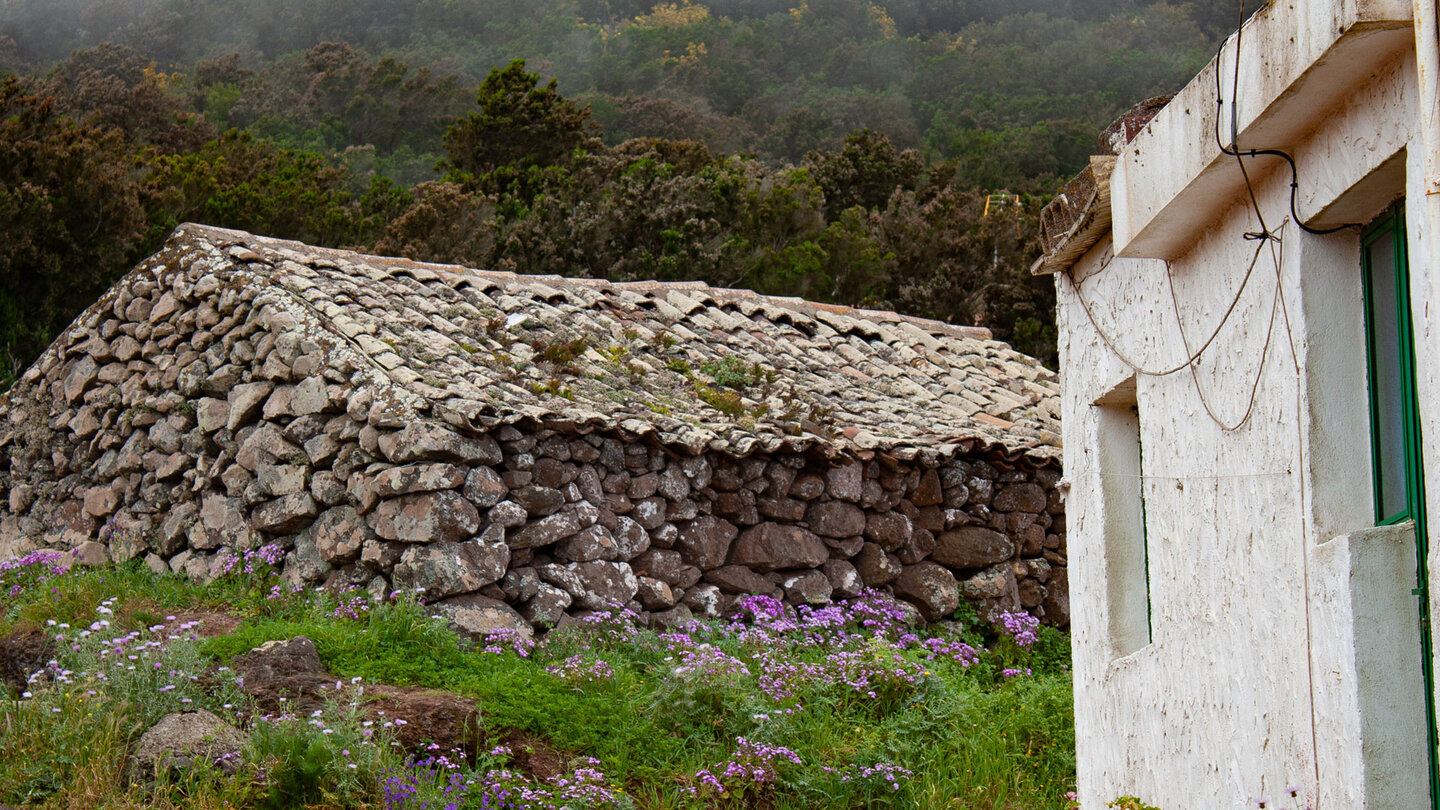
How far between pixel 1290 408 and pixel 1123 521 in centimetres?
176

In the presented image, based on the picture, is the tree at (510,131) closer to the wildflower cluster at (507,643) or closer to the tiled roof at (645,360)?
the tiled roof at (645,360)

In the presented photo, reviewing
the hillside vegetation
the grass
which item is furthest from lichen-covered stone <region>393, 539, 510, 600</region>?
the hillside vegetation

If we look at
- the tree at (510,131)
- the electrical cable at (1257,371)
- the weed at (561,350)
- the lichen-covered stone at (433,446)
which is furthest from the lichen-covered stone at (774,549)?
the tree at (510,131)

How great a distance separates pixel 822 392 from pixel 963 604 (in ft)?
6.60

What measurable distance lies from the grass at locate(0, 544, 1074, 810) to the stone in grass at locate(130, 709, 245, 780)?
59mm

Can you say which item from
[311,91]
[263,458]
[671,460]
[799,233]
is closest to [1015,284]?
[799,233]

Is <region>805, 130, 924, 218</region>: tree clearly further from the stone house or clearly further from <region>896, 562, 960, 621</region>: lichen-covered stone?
<region>896, 562, 960, 621</region>: lichen-covered stone

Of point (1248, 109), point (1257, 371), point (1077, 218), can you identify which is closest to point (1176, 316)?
point (1257, 371)

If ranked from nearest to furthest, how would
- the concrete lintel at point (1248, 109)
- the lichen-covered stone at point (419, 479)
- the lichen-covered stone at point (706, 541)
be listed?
the concrete lintel at point (1248, 109) → the lichen-covered stone at point (419, 479) → the lichen-covered stone at point (706, 541)

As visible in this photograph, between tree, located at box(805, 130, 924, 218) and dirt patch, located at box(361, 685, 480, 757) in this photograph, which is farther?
tree, located at box(805, 130, 924, 218)

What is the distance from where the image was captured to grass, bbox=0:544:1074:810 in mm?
4922

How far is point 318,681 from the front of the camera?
5.70 metres

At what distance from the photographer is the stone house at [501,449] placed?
752 centimetres

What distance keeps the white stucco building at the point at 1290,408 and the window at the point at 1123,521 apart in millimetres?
312
